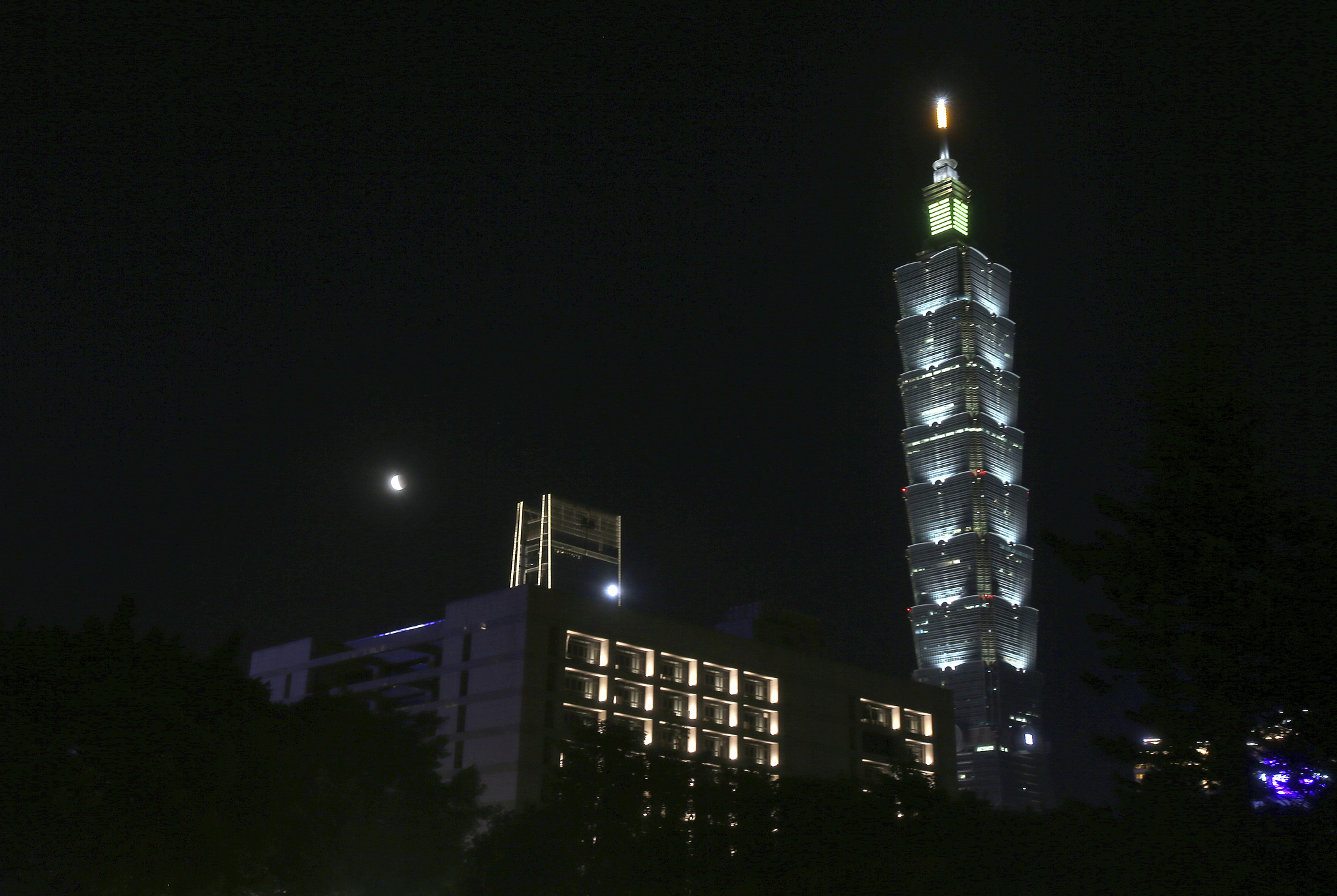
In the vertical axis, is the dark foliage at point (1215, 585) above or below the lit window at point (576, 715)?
below

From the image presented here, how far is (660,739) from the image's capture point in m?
114


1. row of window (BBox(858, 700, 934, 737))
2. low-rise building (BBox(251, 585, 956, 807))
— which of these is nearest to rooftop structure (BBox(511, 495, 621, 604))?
low-rise building (BBox(251, 585, 956, 807))

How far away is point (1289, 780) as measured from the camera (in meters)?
34.0

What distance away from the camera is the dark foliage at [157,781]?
3200cm

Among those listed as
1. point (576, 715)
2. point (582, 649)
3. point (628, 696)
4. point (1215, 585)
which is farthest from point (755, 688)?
point (1215, 585)

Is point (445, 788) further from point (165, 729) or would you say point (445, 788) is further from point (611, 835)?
point (165, 729)

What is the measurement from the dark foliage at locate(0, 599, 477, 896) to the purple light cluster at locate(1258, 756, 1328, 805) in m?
28.8

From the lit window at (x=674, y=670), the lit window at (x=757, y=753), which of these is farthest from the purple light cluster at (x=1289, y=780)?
the lit window at (x=757, y=753)

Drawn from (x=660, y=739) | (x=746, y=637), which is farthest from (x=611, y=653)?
(x=746, y=637)

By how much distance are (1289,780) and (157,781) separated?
1228 inches

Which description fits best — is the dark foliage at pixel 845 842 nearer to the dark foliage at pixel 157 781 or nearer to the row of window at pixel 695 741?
the dark foliage at pixel 157 781

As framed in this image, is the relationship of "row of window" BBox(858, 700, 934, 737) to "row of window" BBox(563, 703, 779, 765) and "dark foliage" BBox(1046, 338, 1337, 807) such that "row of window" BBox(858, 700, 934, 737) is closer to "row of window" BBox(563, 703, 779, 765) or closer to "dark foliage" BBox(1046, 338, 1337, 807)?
"row of window" BBox(563, 703, 779, 765)

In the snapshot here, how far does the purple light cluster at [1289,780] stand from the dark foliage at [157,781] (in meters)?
28.8

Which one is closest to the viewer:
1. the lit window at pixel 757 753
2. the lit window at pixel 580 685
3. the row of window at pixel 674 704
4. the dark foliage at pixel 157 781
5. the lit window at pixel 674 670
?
the dark foliage at pixel 157 781
